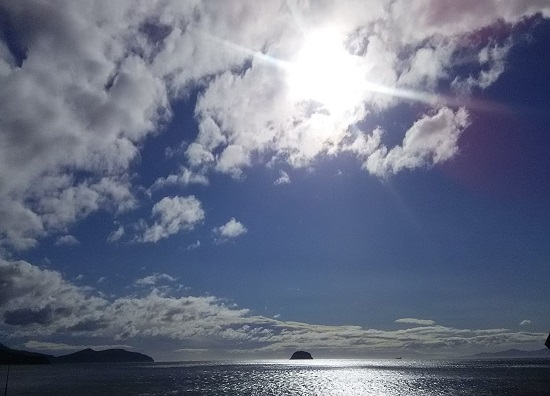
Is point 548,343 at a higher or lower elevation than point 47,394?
higher

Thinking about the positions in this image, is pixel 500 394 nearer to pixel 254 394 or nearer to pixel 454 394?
pixel 454 394

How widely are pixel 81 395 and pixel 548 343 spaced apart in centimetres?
12318

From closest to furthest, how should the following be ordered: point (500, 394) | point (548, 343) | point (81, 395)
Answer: point (500, 394)
point (81, 395)
point (548, 343)

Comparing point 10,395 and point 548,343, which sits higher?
point 548,343

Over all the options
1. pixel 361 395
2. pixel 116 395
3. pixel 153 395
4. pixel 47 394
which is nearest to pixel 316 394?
pixel 361 395

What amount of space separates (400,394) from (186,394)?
51.0m

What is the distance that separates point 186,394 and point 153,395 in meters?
7.67

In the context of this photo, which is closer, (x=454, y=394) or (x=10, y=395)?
(x=454, y=394)

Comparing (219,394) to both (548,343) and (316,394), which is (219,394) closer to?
(316,394)

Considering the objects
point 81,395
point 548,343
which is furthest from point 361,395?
point 81,395

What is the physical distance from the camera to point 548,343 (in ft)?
377

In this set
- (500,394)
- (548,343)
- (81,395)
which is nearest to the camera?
(500,394)


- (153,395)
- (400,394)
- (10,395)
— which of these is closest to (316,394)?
(400,394)

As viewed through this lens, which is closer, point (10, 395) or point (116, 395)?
point (116, 395)
